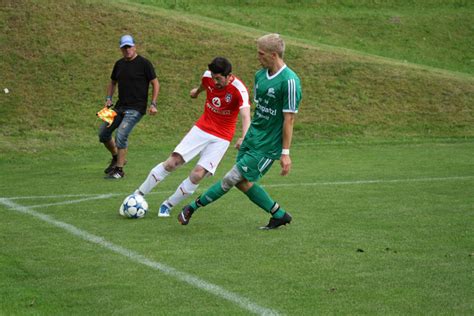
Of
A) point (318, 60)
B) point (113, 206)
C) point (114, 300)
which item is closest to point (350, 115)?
point (318, 60)

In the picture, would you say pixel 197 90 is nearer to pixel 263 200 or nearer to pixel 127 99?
pixel 263 200

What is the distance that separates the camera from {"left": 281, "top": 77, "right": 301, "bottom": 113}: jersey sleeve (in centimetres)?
970

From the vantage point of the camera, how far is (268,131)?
1007cm

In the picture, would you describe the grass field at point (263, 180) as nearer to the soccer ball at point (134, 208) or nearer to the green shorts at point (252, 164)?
the soccer ball at point (134, 208)

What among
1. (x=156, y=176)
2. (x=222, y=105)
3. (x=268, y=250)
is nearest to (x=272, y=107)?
(x=222, y=105)

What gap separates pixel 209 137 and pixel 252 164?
129cm

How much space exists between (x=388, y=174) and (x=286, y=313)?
29.0 ft

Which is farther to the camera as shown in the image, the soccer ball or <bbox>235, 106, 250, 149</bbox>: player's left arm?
the soccer ball

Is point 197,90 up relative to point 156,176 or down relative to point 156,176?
up

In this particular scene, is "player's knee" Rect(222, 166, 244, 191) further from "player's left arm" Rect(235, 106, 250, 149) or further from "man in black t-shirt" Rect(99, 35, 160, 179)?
"man in black t-shirt" Rect(99, 35, 160, 179)

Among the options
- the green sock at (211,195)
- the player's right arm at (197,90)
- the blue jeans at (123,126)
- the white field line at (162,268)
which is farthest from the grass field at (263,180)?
the player's right arm at (197,90)

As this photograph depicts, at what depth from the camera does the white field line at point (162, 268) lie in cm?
699

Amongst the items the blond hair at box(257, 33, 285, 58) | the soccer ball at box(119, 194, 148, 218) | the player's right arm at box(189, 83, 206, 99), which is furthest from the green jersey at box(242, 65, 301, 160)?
the soccer ball at box(119, 194, 148, 218)

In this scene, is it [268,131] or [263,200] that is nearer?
[268,131]
